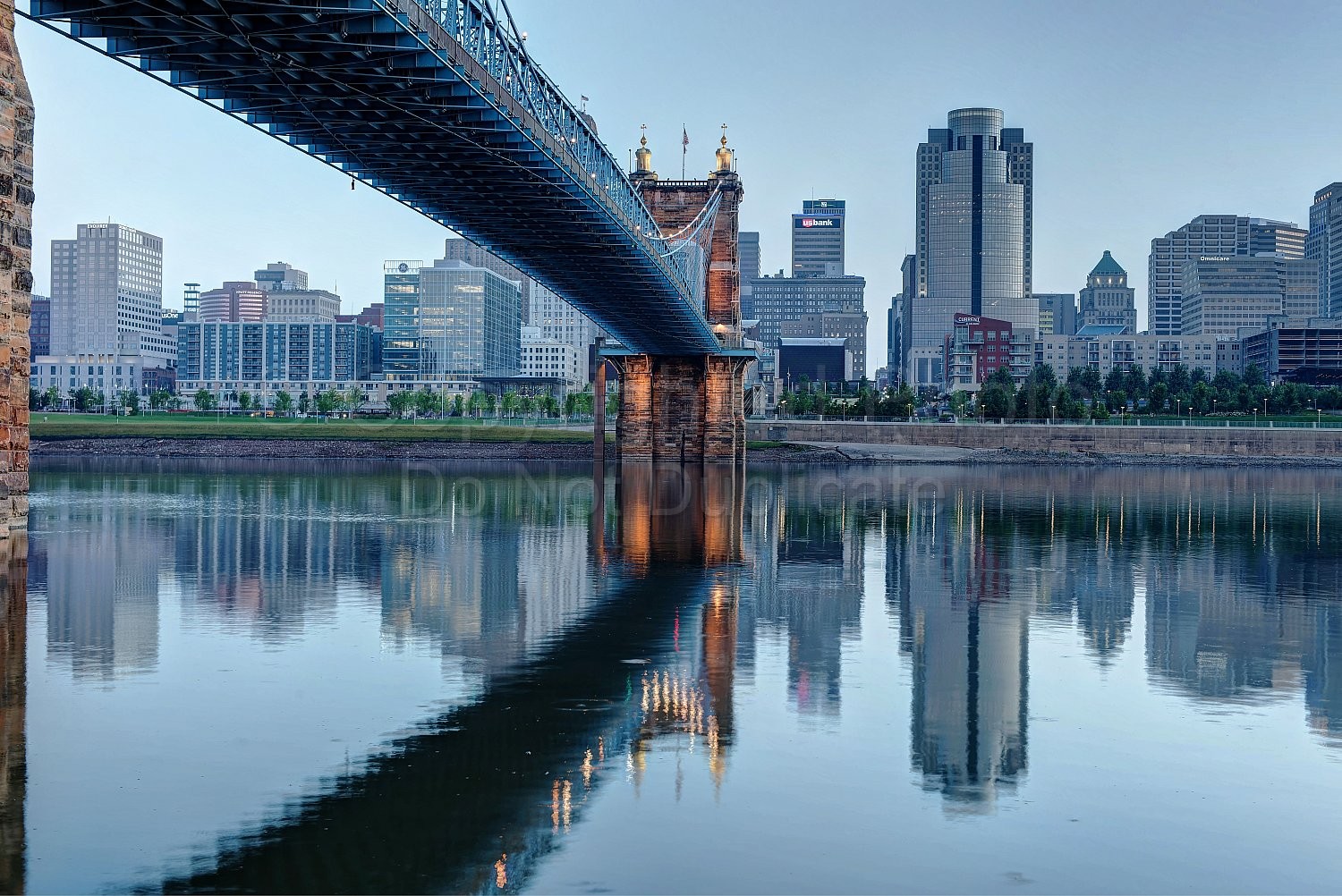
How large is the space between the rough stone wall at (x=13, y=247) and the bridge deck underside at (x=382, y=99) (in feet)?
8.47

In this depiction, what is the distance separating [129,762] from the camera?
13.6m

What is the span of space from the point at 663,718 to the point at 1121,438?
10944 cm

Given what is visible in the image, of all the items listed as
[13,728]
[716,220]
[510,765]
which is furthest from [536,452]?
[510,765]

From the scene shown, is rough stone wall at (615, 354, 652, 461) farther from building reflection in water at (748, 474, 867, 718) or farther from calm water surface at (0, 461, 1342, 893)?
calm water surface at (0, 461, 1342, 893)

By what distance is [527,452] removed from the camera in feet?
351

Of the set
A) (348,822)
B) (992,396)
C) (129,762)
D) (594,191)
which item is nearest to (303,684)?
(129,762)

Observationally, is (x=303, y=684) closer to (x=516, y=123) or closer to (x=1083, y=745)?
(x=1083, y=745)

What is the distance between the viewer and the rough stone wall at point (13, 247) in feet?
98.6

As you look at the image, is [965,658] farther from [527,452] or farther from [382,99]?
[527,452]

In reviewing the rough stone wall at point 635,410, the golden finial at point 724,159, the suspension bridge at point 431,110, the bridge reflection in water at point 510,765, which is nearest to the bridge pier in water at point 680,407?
the rough stone wall at point 635,410

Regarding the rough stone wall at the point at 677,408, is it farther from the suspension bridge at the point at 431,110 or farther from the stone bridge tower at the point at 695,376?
the suspension bridge at the point at 431,110

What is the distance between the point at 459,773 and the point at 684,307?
66207mm

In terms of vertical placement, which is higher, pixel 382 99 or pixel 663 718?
pixel 382 99

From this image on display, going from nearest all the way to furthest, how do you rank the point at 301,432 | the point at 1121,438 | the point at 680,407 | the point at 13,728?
the point at 13,728 → the point at 680,407 → the point at 1121,438 → the point at 301,432
